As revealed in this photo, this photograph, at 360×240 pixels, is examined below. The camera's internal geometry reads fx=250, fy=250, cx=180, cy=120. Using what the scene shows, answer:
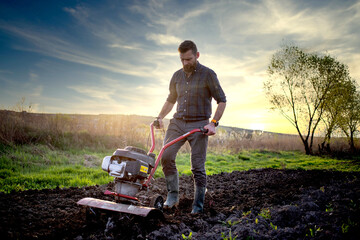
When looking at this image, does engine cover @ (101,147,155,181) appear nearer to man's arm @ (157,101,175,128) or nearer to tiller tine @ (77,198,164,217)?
tiller tine @ (77,198,164,217)

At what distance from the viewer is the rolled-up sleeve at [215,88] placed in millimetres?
4410

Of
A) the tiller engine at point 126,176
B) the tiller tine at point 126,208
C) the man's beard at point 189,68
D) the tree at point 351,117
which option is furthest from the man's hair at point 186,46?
the tree at point 351,117

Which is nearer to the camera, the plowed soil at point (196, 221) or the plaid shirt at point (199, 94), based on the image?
the plowed soil at point (196, 221)

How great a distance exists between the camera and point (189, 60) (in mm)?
4328

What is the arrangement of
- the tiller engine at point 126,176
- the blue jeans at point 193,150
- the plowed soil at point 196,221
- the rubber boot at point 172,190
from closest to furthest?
the plowed soil at point 196,221 < the tiller engine at point 126,176 < the blue jeans at point 193,150 < the rubber boot at point 172,190

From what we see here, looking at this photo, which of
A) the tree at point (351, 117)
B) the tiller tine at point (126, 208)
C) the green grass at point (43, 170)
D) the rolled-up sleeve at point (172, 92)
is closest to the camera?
the tiller tine at point (126, 208)

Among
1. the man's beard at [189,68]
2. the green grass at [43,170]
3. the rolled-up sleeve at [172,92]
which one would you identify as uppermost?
the man's beard at [189,68]

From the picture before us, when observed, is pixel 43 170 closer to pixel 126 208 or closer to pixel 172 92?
pixel 172 92

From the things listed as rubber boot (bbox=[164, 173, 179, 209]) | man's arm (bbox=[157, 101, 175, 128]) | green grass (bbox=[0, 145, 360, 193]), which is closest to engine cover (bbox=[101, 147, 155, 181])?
rubber boot (bbox=[164, 173, 179, 209])

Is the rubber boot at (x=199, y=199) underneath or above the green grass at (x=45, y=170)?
above

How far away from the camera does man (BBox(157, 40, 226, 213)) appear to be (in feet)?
14.2

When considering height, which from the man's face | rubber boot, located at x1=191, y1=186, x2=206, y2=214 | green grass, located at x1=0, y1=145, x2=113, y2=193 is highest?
the man's face

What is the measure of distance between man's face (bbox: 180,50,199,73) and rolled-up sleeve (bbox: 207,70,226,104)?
1.15 ft

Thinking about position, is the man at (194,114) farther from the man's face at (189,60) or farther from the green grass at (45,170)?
the green grass at (45,170)
